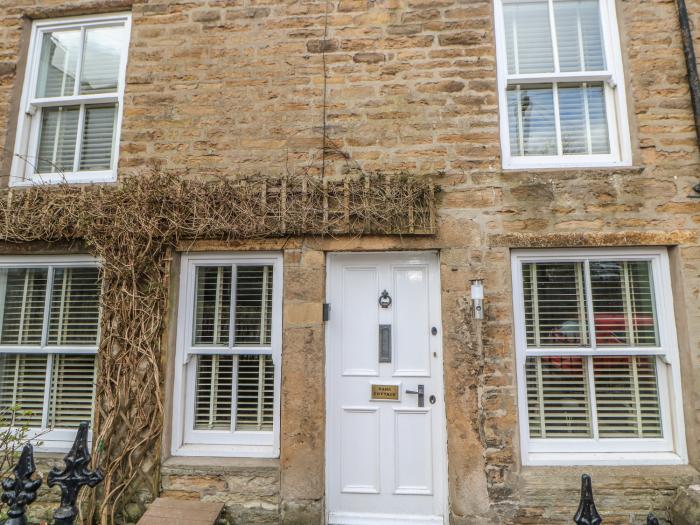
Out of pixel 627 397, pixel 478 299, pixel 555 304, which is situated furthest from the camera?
pixel 555 304

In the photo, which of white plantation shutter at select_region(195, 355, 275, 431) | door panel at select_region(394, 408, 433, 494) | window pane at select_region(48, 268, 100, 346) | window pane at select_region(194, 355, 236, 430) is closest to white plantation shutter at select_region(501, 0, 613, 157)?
door panel at select_region(394, 408, 433, 494)

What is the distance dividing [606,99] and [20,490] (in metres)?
5.47

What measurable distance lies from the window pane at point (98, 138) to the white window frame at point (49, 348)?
1.01m

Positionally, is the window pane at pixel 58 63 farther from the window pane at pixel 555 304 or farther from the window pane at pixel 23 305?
the window pane at pixel 555 304

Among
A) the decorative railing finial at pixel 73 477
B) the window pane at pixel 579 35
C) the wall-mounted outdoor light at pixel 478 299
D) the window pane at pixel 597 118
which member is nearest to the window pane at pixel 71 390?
the decorative railing finial at pixel 73 477

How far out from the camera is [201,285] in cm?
416

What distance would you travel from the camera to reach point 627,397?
12.5 ft

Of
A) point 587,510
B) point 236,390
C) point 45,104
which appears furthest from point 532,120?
point 45,104

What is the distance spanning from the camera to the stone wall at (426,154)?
3.64 meters

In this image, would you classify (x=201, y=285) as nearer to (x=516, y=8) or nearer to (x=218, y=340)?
(x=218, y=340)

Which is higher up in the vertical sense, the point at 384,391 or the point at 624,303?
the point at 624,303

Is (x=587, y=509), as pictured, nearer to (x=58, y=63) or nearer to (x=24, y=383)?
(x=24, y=383)

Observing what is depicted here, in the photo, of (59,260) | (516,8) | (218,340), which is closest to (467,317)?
(218,340)

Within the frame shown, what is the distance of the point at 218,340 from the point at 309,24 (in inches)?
130
